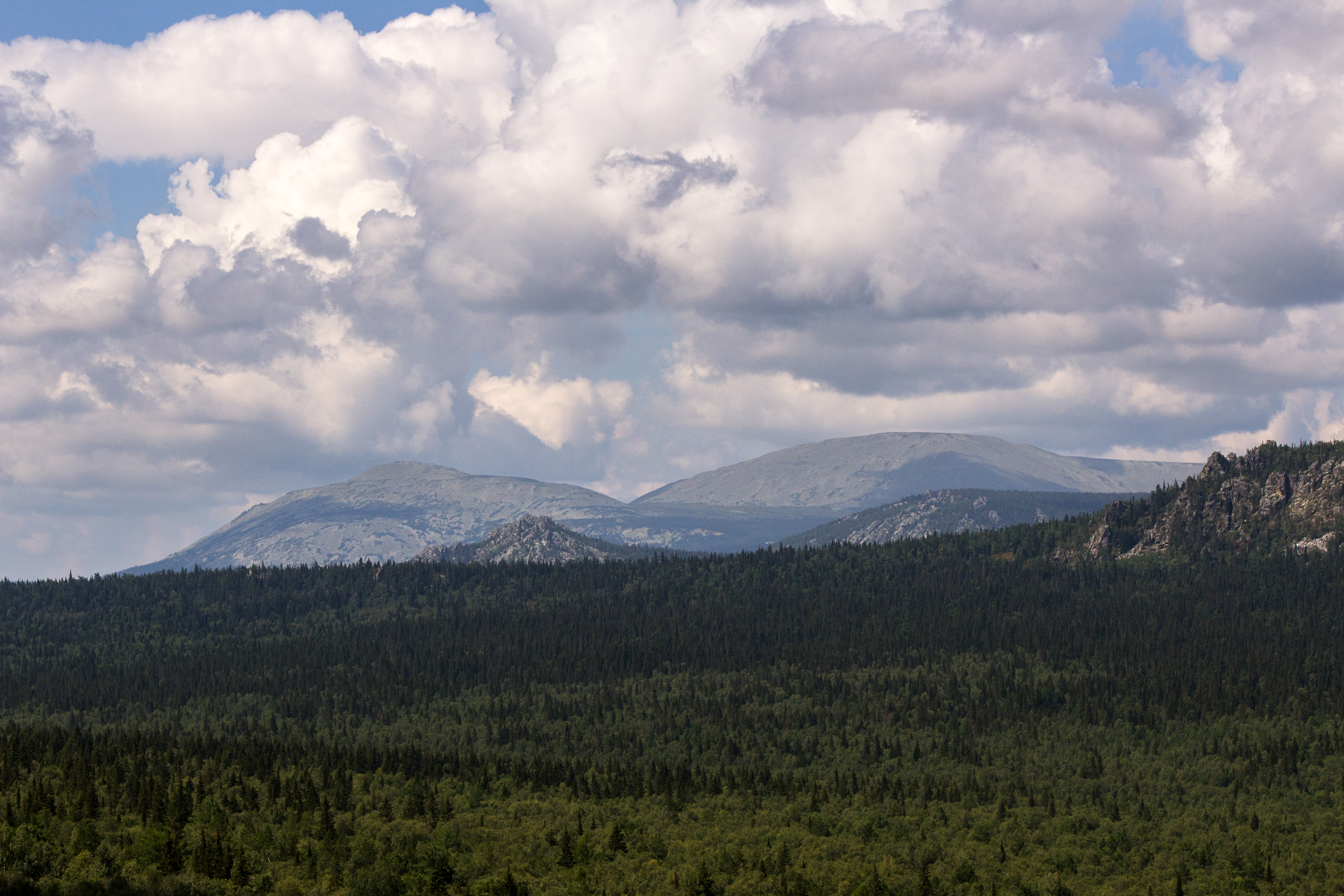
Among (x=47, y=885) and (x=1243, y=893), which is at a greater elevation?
(x=47, y=885)

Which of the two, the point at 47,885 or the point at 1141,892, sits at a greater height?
the point at 47,885

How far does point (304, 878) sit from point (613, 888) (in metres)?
44.2

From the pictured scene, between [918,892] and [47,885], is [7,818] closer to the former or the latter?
[47,885]

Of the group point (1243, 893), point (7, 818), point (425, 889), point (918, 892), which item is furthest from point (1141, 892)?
point (7, 818)

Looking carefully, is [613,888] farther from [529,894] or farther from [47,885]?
[47,885]

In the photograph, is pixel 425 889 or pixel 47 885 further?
pixel 425 889

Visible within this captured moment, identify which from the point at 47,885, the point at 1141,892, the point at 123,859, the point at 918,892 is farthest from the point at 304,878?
the point at 1141,892

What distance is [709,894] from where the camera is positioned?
7717 inches

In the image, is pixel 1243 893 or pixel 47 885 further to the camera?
pixel 1243 893

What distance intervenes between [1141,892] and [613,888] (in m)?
77.5

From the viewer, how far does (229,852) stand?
19225cm

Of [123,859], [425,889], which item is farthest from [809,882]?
[123,859]

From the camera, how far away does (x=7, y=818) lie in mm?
198375

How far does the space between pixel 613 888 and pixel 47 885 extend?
74129 mm
